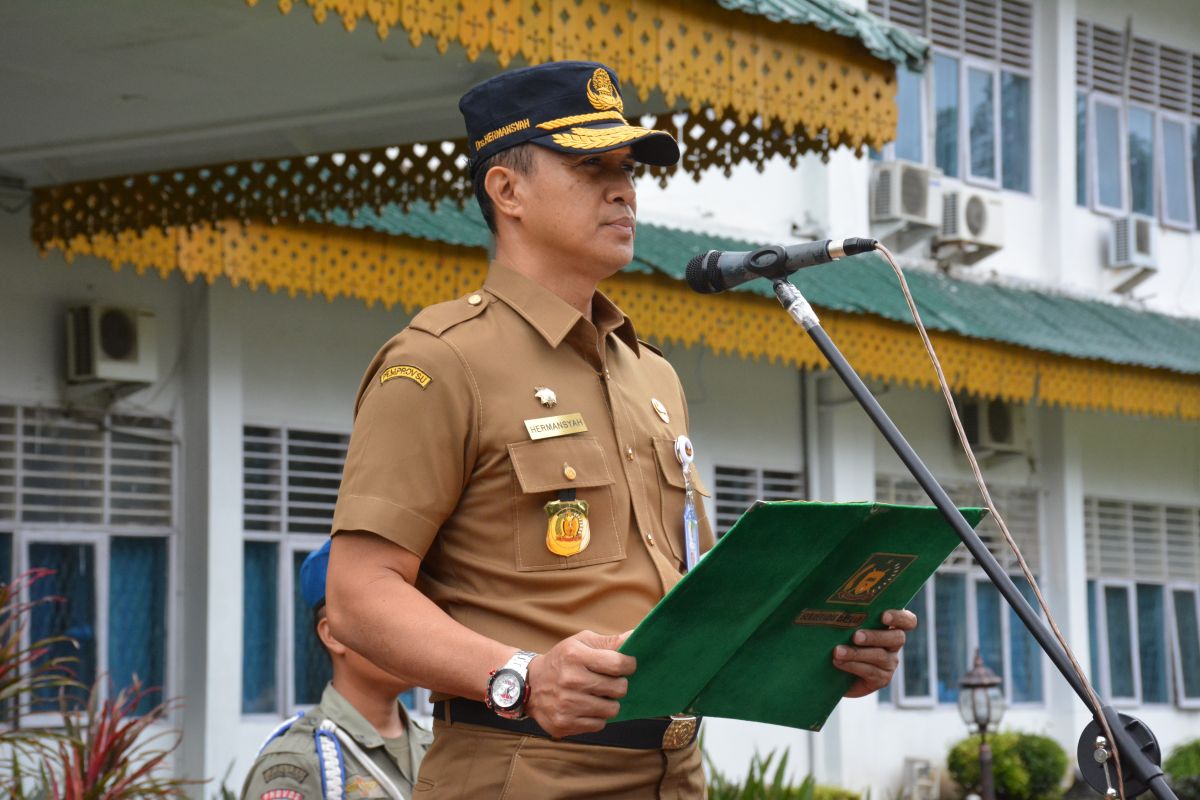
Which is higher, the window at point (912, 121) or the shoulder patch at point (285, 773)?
the window at point (912, 121)

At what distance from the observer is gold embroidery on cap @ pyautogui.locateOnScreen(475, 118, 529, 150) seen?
2.80 metres

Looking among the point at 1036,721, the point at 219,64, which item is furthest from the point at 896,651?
the point at 1036,721

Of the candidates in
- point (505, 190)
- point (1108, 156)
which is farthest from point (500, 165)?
point (1108, 156)

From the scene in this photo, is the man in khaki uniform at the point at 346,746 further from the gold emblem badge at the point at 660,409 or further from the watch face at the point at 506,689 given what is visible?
the watch face at the point at 506,689

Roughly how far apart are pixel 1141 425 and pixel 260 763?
13.6m

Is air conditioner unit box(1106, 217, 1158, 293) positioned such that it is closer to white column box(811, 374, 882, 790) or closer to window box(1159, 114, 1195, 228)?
window box(1159, 114, 1195, 228)

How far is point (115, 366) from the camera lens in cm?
876

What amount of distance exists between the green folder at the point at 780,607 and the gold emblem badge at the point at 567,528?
0.30 m

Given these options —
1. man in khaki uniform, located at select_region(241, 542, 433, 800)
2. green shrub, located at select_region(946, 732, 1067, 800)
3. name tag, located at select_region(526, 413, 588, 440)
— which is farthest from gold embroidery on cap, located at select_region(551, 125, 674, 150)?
green shrub, located at select_region(946, 732, 1067, 800)

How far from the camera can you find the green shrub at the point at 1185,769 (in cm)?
1460

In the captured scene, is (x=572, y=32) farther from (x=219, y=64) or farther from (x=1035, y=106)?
(x=1035, y=106)

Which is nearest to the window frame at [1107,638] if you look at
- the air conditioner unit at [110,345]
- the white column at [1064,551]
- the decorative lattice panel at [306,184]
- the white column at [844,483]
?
the white column at [1064,551]

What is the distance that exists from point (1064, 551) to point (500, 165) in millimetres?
13007

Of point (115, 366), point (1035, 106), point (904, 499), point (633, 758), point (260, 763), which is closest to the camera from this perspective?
point (633, 758)
